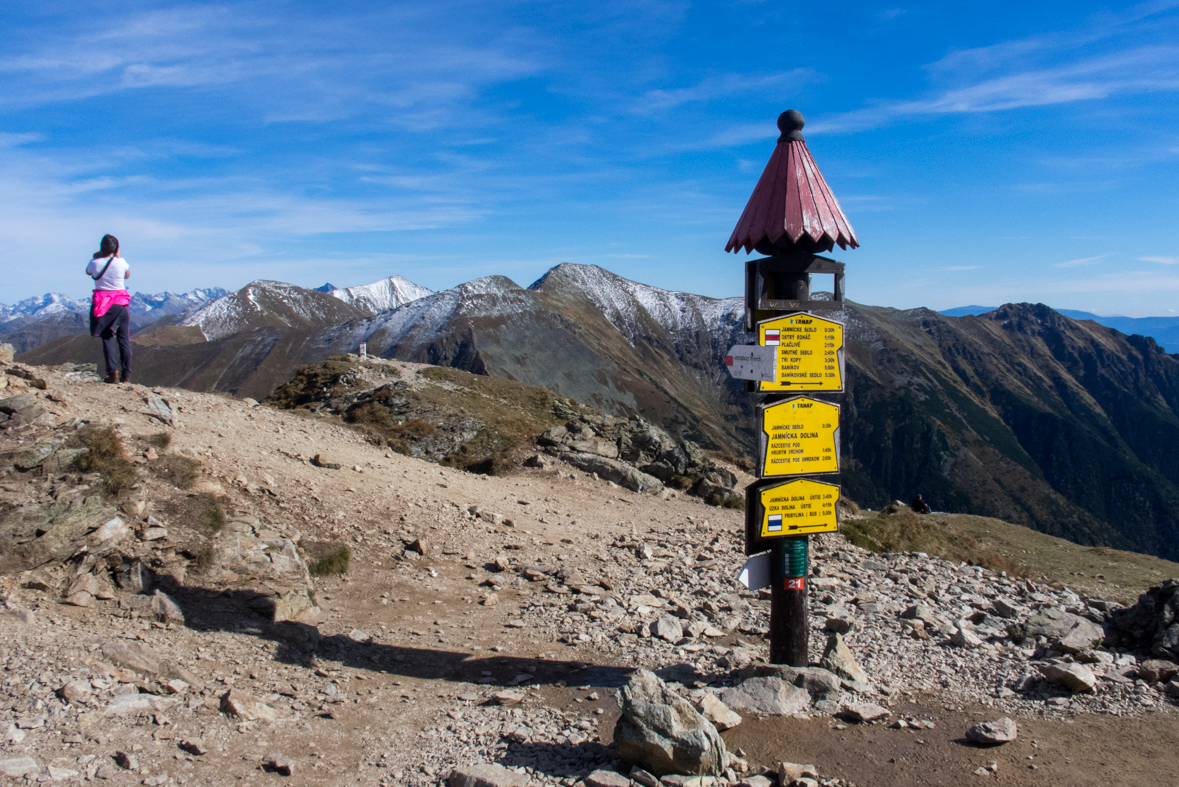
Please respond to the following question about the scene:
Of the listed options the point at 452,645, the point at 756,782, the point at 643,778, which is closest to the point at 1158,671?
the point at 756,782

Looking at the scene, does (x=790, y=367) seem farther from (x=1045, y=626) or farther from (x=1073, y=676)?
(x=1045, y=626)

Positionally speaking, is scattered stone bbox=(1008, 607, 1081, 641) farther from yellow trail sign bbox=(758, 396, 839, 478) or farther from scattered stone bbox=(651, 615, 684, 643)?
scattered stone bbox=(651, 615, 684, 643)

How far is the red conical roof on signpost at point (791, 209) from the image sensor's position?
6.83 metres

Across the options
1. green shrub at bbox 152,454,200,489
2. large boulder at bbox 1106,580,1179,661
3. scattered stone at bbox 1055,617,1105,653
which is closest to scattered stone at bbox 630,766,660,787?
scattered stone at bbox 1055,617,1105,653

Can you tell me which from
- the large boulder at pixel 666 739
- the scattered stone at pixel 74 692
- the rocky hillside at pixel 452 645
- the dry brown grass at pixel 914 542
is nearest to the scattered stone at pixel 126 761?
the rocky hillside at pixel 452 645

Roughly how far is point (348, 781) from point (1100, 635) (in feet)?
28.1

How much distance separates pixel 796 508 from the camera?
23.5 ft

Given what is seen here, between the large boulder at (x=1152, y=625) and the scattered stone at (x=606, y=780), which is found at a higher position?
the large boulder at (x=1152, y=625)

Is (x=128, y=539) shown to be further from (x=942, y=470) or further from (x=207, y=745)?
(x=942, y=470)

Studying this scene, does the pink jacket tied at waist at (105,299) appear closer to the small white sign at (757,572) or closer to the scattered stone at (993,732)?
the small white sign at (757,572)

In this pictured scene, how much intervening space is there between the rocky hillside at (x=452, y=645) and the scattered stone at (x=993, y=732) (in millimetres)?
22

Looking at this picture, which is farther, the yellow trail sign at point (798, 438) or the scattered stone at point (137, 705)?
the yellow trail sign at point (798, 438)

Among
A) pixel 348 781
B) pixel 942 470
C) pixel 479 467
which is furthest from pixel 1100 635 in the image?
pixel 942 470

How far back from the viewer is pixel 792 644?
23.7 ft
